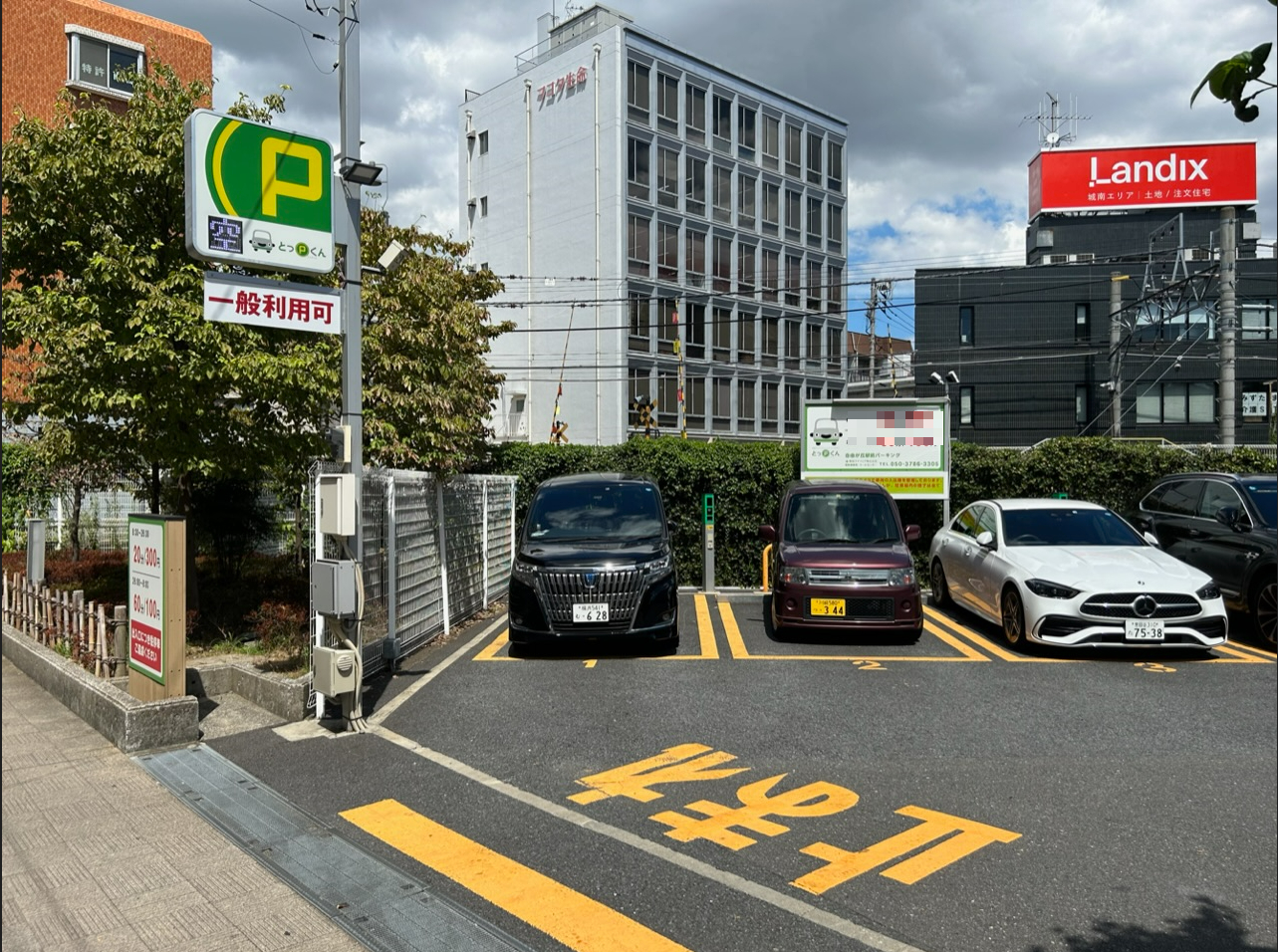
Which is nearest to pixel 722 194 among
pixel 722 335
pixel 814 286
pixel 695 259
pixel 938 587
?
pixel 695 259

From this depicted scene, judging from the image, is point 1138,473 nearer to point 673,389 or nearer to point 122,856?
point 122,856

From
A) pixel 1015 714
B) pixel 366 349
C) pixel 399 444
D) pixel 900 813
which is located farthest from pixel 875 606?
pixel 366 349

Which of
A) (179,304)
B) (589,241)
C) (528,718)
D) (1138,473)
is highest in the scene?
(589,241)

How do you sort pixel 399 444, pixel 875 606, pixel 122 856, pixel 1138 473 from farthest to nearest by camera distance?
1. pixel 1138 473
2. pixel 399 444
3. pixel 875 606
4. pixel 122 856

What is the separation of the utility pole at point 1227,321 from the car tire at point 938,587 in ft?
31.6

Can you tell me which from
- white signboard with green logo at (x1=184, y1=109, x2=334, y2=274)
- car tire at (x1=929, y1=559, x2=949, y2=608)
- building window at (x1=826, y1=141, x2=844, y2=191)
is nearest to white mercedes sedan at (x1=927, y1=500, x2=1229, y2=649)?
car tire at (x1=929, y1=559, x2=949, y2=608)

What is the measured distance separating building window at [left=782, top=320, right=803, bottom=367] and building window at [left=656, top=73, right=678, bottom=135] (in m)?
11.1

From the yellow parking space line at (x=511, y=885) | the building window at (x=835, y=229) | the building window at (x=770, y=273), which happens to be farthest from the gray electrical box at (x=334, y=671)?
the building window at (x=835, y=229)

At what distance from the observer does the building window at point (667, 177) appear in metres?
40.2

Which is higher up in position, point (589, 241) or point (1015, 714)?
point (589, 241)

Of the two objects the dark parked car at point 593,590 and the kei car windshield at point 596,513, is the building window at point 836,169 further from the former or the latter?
the dark parked car at point 593,590

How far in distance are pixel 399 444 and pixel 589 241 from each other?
27650 millimetres

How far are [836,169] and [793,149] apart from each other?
3700mm

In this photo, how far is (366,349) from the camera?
43.8ft
